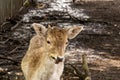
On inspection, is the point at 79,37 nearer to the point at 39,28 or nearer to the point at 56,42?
the point at 39,28

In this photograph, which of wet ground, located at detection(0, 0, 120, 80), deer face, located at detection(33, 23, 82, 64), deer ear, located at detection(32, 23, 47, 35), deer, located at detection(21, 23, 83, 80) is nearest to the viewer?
deer face, located at detection(33, 23, 82, 64)

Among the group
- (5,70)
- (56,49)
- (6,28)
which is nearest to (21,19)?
(6,28)

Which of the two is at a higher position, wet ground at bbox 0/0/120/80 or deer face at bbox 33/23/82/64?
deer face at bbox 33/23/82/64

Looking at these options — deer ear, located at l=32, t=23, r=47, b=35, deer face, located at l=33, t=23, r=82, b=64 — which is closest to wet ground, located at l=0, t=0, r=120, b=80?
deer ear, located at l=32, t=23, r=47, b=35

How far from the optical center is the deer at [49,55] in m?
6.59

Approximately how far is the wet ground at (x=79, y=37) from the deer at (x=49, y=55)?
164 centimetres

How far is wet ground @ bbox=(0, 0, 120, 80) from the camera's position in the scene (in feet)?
32.7

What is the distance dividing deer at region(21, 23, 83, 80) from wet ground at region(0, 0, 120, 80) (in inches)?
64.5

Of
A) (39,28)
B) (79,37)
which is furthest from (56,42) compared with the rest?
(79,37)

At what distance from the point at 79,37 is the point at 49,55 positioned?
6543 millimetres

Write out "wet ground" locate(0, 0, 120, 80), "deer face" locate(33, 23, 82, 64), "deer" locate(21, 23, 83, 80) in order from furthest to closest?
1. "wet ground" locate(0, 0, 120, 80)
2. "deer" locate(21, 23, 83, 80)
3. "deer face" locate(33, 23, 82, 64)

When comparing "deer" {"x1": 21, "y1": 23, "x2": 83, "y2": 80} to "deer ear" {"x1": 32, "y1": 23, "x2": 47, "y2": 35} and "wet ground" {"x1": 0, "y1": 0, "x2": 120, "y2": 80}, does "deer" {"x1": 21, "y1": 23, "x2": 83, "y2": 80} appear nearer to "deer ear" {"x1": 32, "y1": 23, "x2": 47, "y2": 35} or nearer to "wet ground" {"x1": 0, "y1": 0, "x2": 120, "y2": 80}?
"deer ear" {"x1": 32, "y1": 23, "x2": 47, "y2": 35}

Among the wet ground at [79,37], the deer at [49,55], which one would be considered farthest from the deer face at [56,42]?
the wet ground at [79,37]

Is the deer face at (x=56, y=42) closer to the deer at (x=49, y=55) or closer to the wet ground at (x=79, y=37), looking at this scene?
the deer at (x=49, y=55)
